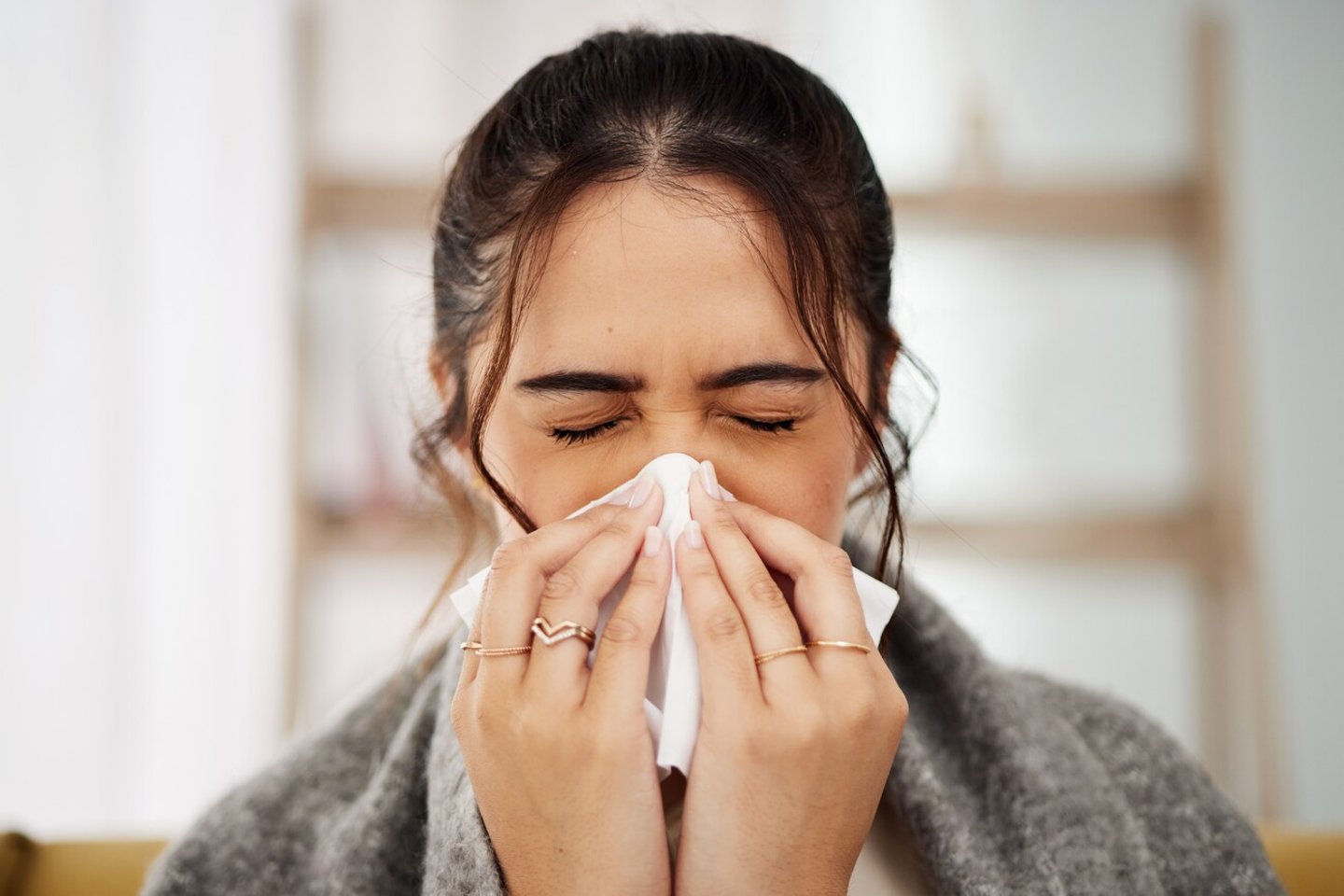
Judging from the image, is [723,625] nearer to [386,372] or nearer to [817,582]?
[817,582]

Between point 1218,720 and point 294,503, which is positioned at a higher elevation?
point 294,503

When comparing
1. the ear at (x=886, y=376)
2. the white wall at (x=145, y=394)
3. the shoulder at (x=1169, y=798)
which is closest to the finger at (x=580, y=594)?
the ear at (x=886, y=376)

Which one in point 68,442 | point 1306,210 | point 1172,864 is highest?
point 1306,210

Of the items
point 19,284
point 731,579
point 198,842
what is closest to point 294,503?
point 19,284

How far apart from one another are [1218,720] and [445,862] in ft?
6.59

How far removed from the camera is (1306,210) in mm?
2543

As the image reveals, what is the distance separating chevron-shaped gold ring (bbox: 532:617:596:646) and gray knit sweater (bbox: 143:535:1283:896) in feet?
0.62

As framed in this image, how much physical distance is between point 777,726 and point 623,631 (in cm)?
14

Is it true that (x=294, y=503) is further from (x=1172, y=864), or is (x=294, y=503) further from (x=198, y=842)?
(x=1172, y=864)

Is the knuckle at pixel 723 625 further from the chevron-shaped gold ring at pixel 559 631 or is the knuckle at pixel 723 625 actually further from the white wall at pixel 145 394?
the white wall at pixel 145 394

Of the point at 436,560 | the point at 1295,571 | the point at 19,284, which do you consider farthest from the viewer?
the point at 1295,571

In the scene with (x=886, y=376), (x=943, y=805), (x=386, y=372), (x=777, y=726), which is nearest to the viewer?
(x=777, y=726)

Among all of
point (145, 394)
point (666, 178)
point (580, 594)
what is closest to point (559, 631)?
point (580, 594)

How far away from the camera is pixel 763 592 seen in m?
0.85
